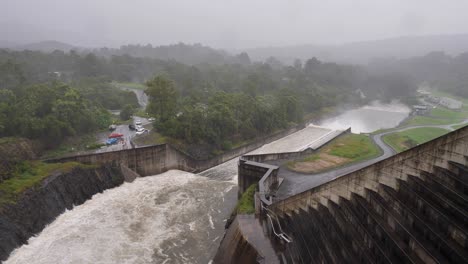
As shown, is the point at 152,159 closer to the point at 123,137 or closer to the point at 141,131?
the point at 123,137

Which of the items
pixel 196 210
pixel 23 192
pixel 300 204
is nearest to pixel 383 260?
pixel 300 204

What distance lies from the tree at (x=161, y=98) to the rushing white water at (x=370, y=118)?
34320 mm

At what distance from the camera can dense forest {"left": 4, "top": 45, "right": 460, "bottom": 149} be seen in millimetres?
33938

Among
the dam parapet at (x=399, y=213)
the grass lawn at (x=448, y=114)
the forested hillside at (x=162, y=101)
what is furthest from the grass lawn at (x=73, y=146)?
the grass lawn at (x=448, y=114)

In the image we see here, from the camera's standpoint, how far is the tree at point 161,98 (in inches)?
1539

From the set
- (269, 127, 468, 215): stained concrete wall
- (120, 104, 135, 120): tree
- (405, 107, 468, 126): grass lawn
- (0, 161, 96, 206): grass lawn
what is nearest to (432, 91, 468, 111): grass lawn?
(405, 107, 468, 126): grass lawn

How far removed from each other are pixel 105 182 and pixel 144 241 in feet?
32.3

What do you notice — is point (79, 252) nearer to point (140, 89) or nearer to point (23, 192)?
point (23, 192)

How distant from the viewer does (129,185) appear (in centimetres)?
2967

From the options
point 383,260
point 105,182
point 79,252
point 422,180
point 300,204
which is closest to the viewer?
point 383,260

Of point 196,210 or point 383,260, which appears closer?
point 383,260

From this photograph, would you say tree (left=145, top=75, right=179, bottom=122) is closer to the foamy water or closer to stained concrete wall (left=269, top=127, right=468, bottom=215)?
the foamy water

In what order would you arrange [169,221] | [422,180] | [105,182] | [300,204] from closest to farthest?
[422,180] → [300,204] → [169,221] → [105,182]

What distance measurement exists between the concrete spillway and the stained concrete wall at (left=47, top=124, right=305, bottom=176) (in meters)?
21.1
